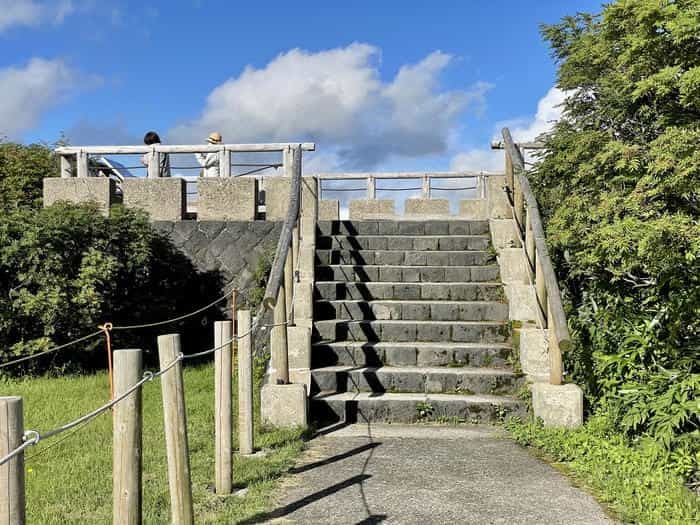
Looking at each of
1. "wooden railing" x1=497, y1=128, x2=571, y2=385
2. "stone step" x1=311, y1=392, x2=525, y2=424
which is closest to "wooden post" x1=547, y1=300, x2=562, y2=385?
"wooden railing" x1=497, y1=128, x2=571, y2=385

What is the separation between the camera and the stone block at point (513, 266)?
7.59 m

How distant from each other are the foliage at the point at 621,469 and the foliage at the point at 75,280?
192 inches

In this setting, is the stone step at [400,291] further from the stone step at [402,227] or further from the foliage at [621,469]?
the foliage at [621,469]

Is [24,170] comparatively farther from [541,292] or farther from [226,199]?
[541,292]

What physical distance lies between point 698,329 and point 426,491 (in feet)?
7.94

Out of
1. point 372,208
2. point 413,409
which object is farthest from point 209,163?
point 413,409

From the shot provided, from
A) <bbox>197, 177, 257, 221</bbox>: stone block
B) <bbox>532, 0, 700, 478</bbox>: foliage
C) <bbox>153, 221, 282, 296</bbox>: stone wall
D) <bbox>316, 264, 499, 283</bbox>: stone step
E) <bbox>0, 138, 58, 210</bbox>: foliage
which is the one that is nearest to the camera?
<bbox>532, 0, 700, 478</bbox>: foliage

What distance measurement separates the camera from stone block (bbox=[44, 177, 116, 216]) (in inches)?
368

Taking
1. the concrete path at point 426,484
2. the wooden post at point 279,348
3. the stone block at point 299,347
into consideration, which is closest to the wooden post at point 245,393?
the concrete path at point 426,484

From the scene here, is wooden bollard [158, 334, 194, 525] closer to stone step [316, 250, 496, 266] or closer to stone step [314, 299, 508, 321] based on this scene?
stone step [314, 299, 508, 321]

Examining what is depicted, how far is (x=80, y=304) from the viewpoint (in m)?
7.58

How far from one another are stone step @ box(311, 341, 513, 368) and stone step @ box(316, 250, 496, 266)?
170 cm

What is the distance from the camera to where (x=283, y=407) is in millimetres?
5578

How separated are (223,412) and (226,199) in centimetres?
560
